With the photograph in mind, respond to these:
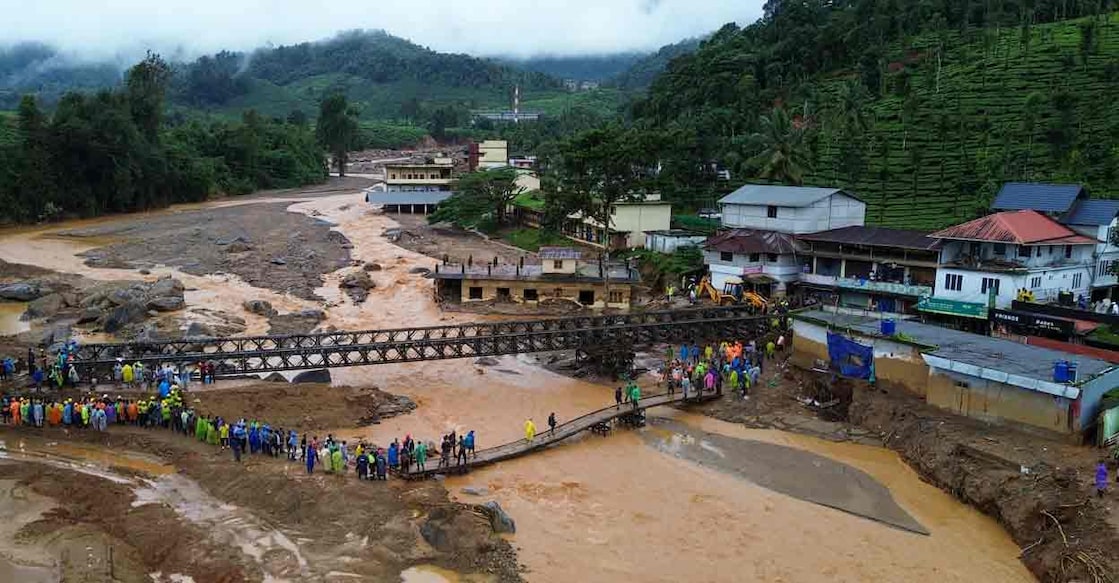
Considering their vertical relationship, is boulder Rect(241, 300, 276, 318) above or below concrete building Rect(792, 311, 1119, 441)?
below

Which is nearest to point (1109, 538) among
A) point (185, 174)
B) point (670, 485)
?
point (670, 485)

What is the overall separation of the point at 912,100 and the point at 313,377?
61297mm

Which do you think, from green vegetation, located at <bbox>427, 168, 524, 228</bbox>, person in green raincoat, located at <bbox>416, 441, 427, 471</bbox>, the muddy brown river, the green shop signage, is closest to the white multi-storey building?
the green shop signage

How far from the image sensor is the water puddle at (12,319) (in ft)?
143

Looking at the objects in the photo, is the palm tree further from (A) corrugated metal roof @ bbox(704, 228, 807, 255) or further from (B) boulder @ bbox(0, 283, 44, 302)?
(B) boulder @ bbox(0, 283, 44, 302)

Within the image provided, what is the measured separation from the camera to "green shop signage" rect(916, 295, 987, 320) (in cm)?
3697

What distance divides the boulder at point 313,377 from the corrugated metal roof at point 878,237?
2567 centimetres

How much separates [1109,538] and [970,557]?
320cm

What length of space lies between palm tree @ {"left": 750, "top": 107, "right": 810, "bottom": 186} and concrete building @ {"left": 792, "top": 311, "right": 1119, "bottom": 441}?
24.4 m

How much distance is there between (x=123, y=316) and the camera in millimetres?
43562

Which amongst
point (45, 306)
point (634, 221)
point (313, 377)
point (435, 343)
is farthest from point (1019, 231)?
point (45, 306)

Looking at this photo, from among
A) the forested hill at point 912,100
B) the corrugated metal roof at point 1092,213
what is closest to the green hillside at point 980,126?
the forested hill at point 912,100

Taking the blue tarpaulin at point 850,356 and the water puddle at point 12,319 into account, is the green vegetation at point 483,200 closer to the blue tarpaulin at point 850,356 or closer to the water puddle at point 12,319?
the water puddle at point 12,319

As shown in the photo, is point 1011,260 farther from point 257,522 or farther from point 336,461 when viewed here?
point 257,522
